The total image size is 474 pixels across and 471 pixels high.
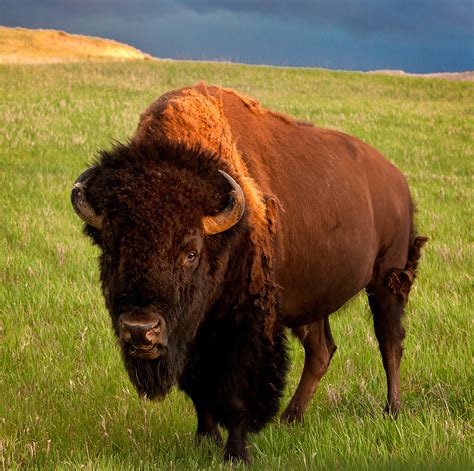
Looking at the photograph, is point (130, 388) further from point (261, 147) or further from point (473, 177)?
point (473, 177)

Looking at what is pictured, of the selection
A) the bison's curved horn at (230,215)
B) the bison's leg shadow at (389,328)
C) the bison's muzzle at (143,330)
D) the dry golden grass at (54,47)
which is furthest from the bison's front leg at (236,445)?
the dry golden grass at (54,47)

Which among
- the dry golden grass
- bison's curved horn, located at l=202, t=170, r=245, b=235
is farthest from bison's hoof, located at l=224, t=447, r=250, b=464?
the dry golden grass

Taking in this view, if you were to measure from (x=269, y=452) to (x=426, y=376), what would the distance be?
6.35 ft

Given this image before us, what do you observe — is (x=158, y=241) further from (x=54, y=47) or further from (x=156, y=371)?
(x=54, y=47)

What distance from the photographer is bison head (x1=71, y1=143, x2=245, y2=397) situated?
3.72 m

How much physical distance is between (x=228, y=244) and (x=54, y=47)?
7322cm

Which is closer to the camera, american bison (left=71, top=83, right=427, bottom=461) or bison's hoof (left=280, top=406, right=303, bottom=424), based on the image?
american bison (left=71, top=83, right=427, bottom=461)

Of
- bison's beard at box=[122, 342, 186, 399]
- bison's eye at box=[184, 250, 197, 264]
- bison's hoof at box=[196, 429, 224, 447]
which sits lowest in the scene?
bison's hoof at box=[196, 429, 224, 447]

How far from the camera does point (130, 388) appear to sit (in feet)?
18.3

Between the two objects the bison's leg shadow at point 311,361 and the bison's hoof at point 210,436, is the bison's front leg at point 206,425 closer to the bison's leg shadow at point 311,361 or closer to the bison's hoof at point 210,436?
the bison's hoof at point 210,436

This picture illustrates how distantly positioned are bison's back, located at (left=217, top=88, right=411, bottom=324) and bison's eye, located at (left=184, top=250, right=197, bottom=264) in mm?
871

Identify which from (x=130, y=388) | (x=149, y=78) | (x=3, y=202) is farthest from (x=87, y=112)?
(x=130, y=388)

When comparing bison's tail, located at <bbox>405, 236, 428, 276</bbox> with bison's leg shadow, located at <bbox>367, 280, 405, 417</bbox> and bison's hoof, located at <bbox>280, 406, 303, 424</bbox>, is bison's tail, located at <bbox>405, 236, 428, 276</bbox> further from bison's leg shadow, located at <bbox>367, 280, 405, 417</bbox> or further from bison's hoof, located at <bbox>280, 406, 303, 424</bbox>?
bison's hoof, located at <bbox>280, 406, 303, 424</bbox>

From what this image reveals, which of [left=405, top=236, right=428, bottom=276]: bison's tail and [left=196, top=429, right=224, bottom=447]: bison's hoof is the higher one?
[left=405, top=236, right=428, bottom=276]: bison's tail
